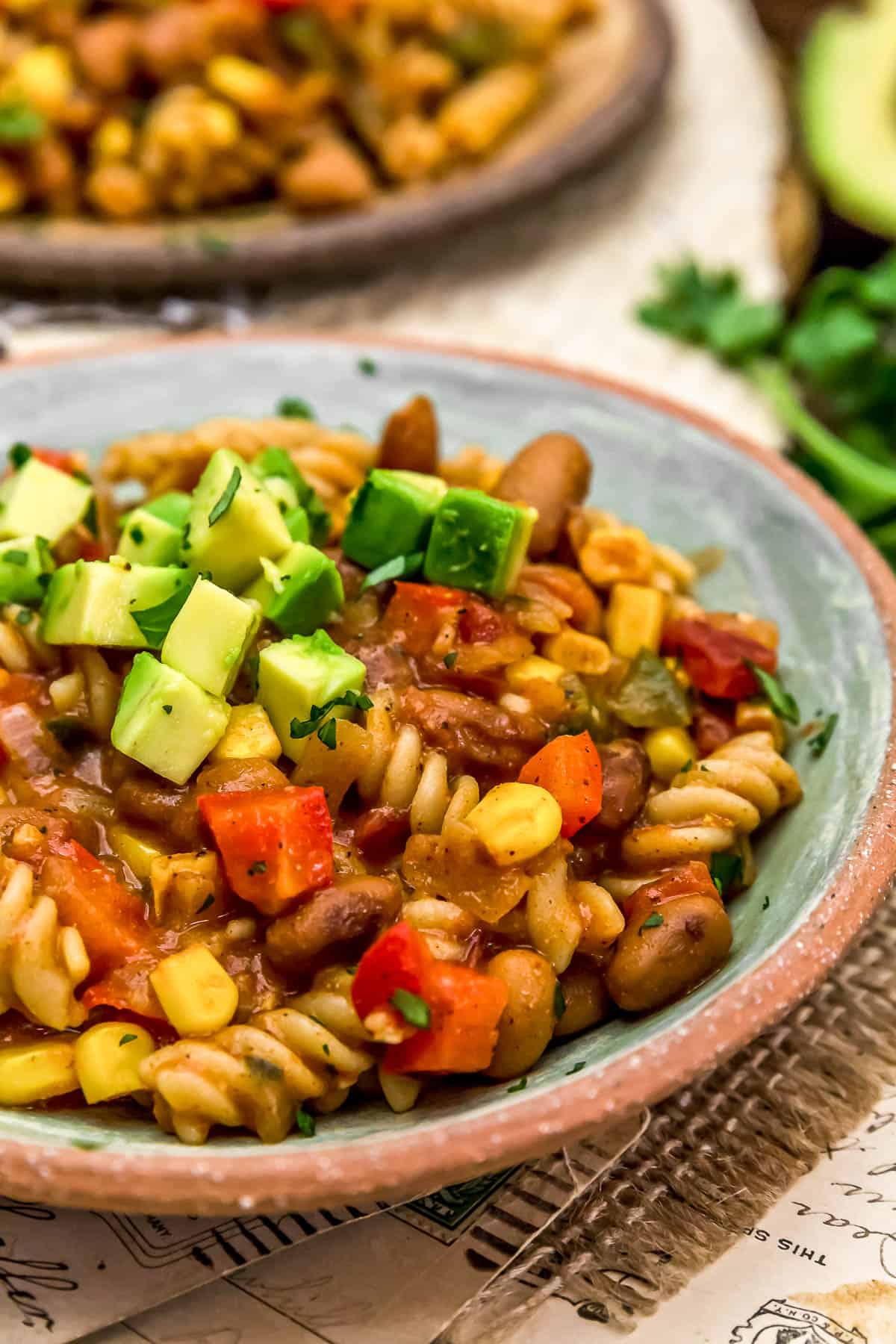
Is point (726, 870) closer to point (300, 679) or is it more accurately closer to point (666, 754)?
point (666, 754)

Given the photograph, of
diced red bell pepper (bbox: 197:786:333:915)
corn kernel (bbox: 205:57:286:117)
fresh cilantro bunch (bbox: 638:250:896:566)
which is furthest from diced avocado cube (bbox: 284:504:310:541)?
corn kernel (bbox: 205:57:286:117)

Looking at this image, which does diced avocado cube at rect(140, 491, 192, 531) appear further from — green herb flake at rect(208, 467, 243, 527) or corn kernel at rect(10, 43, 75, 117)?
corn kernel at rect(10, 43, 75, 117)

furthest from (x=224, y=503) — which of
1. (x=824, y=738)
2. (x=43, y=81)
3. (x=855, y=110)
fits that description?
(x=855, y=110)

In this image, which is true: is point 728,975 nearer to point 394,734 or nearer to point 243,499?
point 394,734

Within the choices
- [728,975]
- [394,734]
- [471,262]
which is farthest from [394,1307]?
[471,262]

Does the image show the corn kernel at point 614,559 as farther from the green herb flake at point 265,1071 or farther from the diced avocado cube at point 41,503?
the green herb flake at point 265,1071

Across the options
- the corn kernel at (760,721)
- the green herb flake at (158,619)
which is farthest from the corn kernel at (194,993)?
the corn kernel at (760,721)
